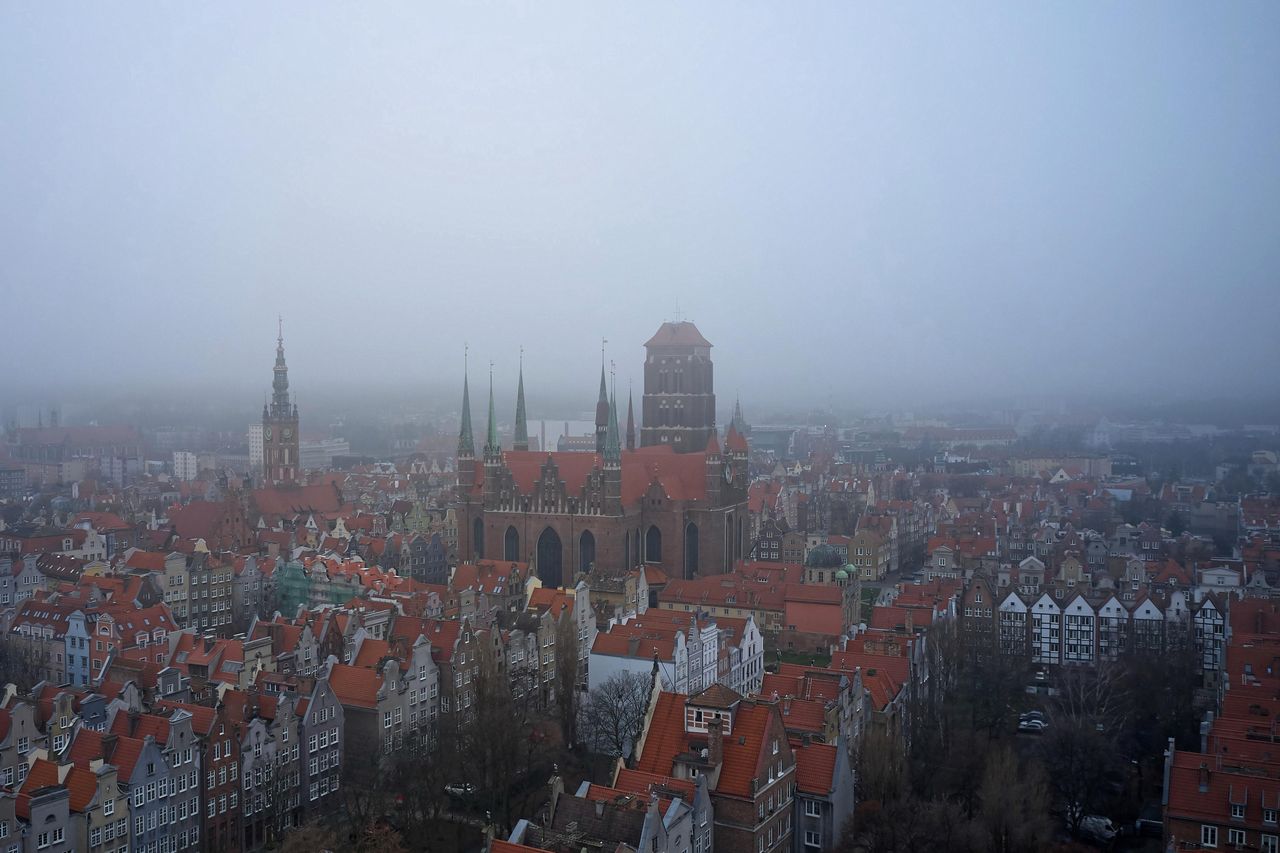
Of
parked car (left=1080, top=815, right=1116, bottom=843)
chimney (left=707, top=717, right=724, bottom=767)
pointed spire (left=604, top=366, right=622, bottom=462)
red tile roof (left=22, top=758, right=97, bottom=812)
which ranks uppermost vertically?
pointed spire (left=604, top=366, right=622, bottom=462)

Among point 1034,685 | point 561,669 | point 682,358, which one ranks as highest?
point 682,358

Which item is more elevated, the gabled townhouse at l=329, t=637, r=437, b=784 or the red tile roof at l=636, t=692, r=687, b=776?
the red tile roof at l=636, t=692, r=687, b=776

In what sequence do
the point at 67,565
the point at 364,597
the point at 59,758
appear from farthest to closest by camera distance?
the point at 67,565 → the point at 364,597 → the point at 59,758

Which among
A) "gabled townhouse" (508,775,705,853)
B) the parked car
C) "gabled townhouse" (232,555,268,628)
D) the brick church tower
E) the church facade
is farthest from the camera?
the brick church tower

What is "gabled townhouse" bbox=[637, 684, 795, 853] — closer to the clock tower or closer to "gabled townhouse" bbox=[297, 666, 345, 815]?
"gabled townhouse" bbox=[297, 666, 345, 815]

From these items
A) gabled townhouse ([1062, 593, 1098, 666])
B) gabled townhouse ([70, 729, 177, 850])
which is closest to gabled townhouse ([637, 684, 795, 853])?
gabled townhouse ([70, 729, 177, 850])

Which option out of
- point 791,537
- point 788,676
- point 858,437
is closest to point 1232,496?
point 791,537

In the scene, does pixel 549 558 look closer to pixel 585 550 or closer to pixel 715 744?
pixel 585 550

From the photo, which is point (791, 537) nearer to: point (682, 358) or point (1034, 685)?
point (682, 358)
